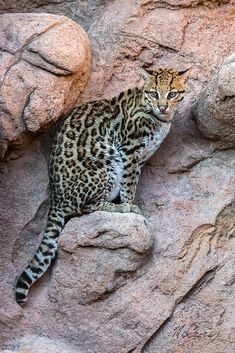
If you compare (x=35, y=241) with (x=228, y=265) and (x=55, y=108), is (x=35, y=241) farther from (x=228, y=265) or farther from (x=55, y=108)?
(x=228, y=265)

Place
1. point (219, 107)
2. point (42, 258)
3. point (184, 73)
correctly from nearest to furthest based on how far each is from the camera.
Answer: point (219, 107)
point (42, 258)
point (184, 73)

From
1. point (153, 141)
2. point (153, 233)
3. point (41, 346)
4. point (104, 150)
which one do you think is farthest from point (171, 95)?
point (41, 346)

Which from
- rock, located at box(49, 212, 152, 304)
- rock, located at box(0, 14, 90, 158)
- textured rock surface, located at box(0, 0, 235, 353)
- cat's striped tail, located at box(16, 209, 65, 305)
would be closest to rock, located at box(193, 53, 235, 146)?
textured rock surface, located at box(0, 0, 235, 353)

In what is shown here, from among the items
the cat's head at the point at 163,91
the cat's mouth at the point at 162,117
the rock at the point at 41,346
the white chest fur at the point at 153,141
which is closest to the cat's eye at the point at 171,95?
the cat's head at the point at 163,91

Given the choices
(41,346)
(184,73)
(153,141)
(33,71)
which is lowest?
(41,346)

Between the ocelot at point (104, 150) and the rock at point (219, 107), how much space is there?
21 centimetres

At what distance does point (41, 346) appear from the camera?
19.5 feet

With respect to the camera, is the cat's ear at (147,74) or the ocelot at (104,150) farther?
the cat's ear at (147,74)

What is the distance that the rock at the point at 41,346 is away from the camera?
5895 millimetres

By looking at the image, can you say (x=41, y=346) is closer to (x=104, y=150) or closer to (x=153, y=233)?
(x=153, y=233)

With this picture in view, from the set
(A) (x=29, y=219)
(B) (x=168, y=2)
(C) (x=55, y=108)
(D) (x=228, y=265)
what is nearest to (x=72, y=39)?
(C) (x=55, y=108)

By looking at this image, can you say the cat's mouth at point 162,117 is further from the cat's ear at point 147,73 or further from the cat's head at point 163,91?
the cat's ear at point 147,73

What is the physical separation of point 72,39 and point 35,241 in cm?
152

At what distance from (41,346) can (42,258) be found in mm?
627
